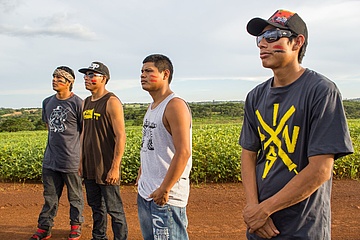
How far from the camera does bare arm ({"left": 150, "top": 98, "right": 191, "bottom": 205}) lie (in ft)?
9.81

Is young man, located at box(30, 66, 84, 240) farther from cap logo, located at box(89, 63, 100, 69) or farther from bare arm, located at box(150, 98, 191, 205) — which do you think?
bare arm, located at box(150, 98, 191, 205)

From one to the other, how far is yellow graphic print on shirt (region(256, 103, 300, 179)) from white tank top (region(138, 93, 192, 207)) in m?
0.86

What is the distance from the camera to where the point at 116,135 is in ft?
14.2

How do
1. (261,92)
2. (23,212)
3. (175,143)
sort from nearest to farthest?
(261,92) < (175,143) < (23,212)

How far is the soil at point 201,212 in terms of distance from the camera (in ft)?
17.1

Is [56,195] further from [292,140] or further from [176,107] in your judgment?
[292,140]

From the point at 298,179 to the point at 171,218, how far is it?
1.16 metres

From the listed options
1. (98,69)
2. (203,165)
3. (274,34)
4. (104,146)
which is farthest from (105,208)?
(203,165)

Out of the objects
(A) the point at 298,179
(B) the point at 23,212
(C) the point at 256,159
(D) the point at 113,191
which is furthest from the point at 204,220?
(A) the point at 298,179

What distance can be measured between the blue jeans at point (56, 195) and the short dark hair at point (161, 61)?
220 centimetres

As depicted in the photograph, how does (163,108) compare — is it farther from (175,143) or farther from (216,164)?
(216,164)

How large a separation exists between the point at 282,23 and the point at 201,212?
424cm

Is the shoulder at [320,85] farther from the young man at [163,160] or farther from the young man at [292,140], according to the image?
the young man at [163,160]

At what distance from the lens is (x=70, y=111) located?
4953mm
